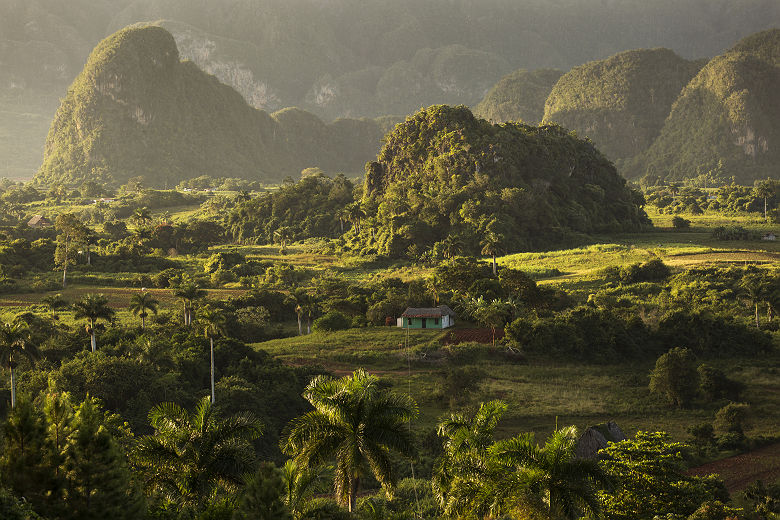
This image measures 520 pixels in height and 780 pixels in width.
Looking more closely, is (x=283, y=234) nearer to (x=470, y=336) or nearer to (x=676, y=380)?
(x=470, y=336)

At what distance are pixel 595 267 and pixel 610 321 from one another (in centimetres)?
3457

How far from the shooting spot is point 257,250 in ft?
397

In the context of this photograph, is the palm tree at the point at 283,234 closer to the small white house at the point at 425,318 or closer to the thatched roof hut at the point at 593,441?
the small white house at the point at 425,318

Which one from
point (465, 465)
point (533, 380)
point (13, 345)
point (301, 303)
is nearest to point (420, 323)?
point (301, 303)

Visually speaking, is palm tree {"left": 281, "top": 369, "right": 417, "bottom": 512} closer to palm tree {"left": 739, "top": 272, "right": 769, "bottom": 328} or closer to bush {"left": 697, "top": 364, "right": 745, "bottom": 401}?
bush {"left": 697, "top": 364, "right": 745, "bottom": 401}

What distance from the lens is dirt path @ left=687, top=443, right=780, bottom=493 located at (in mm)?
32906

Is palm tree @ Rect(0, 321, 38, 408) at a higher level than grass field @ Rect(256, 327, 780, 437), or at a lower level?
higher

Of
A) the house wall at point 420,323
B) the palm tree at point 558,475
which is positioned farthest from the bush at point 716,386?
the palm tree at point 558,475

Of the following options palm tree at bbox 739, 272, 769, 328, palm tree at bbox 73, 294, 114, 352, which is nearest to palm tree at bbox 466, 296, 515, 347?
palm tree at bbox 739, 272, 769, 328

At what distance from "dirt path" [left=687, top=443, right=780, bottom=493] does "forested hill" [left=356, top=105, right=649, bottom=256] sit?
66.5 meters

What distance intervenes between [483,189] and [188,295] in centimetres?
7061

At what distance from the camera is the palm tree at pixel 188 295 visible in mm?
58094

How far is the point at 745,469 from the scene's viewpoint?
34.3 metres

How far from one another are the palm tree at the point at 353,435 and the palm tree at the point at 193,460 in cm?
158
